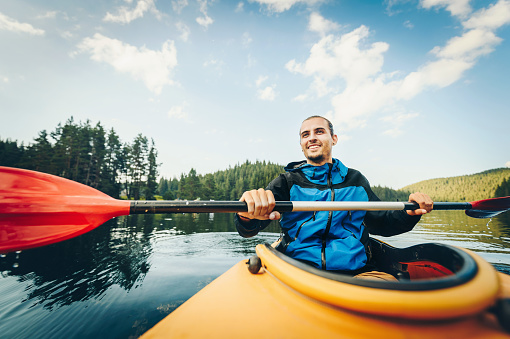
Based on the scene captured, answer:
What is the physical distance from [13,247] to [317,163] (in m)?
3.57

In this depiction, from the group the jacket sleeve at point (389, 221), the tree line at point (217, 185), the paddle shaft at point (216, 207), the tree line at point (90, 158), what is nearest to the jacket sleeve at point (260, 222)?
the paddle shaft at point (216, 207)

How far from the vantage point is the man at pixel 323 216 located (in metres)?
2.02

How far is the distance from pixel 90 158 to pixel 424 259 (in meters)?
46.0

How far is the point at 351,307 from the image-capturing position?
3.41 ft

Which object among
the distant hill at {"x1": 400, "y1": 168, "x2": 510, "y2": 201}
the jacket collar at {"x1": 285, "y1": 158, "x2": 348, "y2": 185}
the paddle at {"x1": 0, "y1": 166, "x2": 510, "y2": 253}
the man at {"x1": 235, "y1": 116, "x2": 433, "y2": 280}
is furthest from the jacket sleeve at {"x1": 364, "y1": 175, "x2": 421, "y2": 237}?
the distant hill at {"x1": 400, "y1": 168, "x2": 510, "y2": 201}

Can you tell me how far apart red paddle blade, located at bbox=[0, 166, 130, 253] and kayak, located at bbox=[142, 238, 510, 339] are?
1374 millimetres

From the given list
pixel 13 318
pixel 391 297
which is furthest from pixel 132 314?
pixel 391 297

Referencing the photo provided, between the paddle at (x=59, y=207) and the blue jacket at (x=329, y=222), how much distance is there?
12.9 inches

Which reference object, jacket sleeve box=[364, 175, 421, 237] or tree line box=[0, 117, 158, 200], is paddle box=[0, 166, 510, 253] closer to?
jacket sleeve box=[364, 175, 421, 237]

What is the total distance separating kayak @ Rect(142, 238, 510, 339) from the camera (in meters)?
0.90

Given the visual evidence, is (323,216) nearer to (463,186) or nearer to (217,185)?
(217,185)

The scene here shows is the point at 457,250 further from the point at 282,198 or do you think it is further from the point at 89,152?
the point at 89,152

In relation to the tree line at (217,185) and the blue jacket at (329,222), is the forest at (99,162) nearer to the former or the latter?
the tree line at (217,185)

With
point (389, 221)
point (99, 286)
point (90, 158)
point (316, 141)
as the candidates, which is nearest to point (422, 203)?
point (389, 221)
